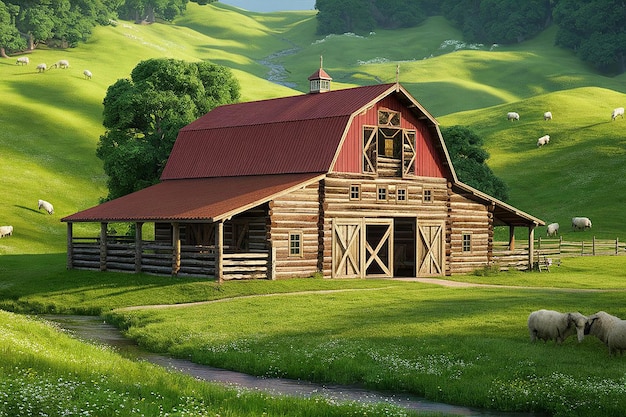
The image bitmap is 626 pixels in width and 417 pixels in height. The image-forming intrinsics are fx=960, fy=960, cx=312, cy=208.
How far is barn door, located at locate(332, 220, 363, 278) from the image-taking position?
45938 millimetres

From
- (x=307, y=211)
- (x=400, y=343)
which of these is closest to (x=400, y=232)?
(x=307, y=211)

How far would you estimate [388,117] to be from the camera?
159 feet

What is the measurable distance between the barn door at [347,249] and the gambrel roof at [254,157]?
2958 mm

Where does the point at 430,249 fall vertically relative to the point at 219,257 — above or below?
above

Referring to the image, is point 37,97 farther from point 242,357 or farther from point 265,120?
point 242,357

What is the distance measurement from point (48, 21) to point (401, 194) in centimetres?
8633

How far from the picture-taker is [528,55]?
17112 centimetres

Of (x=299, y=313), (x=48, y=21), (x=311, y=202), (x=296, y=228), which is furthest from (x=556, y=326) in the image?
(x=48, y=21)

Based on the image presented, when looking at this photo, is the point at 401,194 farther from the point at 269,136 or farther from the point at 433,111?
the point at 433,111

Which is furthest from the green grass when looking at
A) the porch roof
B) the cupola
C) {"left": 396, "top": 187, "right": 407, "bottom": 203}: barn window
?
the cupola

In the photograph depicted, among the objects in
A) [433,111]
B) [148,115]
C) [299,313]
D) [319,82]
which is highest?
[433,111]

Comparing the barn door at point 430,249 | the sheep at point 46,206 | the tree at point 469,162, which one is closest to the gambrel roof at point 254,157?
the barn door at point 430,249

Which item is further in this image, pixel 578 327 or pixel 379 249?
pixel 379 249

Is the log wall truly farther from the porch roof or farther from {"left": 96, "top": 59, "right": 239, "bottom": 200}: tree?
{"left": 96, "top": 59, "right": 239, "bottom": 200}: tree
